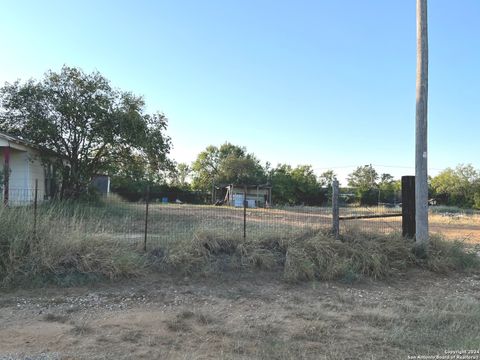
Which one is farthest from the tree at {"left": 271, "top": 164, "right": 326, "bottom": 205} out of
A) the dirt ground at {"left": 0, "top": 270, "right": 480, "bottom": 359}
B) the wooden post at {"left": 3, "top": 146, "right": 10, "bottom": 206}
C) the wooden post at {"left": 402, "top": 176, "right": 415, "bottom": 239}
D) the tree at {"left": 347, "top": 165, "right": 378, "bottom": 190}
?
the dirt ground at {"left": 0, "top": 270, "right": 480, "bottom": 359}

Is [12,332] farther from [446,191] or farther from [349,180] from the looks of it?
[349,180]

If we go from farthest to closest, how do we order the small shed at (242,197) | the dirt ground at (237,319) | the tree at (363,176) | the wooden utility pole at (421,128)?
the tree at (363,176)
the small shed at (242,197)
the wooden utility pole at (421,128)
the dirt ground at (237,319)

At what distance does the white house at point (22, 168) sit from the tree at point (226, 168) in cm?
4082

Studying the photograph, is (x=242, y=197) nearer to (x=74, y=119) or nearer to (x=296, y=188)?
(x=296, y=188)

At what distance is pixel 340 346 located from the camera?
4535 millimetres

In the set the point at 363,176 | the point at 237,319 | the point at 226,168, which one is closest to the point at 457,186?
the point at 363,176

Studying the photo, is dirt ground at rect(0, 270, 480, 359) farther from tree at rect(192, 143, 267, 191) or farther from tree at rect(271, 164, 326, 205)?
tree at rect(192, 143, 267, 191)

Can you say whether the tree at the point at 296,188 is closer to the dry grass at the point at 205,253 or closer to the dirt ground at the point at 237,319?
the dry grass at the point at 205,253

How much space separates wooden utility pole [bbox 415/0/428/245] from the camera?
376 inches

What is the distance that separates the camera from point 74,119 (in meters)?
19.1

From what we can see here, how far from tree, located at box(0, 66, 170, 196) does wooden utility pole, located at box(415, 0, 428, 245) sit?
1305 centimetres

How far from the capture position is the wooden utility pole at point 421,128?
9.56 m

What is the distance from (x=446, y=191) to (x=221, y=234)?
→ 7106 centimetres

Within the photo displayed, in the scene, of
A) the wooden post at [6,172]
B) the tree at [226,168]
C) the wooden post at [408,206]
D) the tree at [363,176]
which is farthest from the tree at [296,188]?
the wooden post at [408,206]
